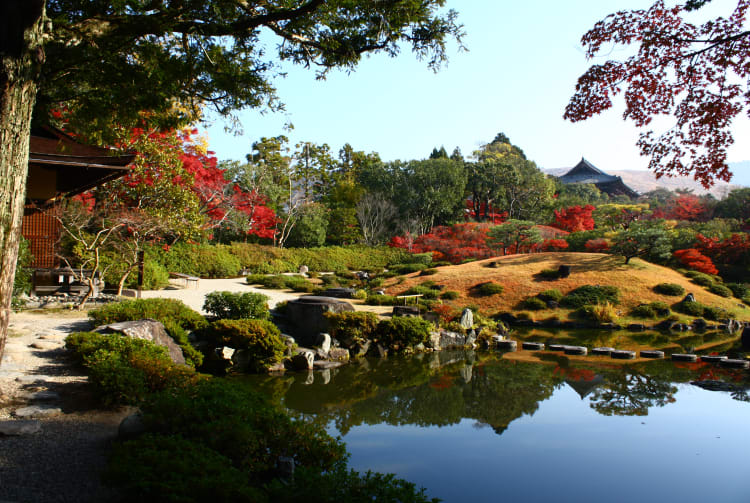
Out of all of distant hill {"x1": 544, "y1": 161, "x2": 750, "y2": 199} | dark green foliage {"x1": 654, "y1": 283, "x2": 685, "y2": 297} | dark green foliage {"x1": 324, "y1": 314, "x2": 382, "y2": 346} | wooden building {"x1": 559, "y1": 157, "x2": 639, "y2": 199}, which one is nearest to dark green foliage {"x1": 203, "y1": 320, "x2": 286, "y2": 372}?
dark green foliage {"x1": 324, "y1": 314, "x2": 382, "y2": 346}

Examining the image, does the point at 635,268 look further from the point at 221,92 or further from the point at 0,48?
the point at 0,48

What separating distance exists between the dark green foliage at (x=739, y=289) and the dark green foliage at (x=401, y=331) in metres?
14.5

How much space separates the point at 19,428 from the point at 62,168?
19.1 feet

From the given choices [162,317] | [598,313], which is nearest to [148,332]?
[162,317]

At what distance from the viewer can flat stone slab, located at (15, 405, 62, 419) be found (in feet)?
15.1

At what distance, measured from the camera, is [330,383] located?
8023 mm

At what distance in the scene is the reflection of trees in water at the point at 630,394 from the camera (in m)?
7.02

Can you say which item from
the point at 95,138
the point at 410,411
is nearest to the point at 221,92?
the point at 95,138

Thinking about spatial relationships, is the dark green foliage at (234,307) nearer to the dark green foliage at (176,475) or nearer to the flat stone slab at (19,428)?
the flat stone slab at (19,428)

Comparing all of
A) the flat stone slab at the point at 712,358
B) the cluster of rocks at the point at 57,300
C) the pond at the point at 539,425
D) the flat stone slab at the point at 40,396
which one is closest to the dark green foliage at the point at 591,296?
the flat stone slab at the point at 712,358

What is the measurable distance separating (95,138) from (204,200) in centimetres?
1512

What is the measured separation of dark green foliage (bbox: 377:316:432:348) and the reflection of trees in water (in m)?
3.81

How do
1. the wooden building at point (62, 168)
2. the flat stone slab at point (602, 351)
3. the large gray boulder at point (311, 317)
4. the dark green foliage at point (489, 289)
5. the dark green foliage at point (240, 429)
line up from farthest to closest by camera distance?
the dark green foliage at point (489, 289), the flat stone slab at point (602, 351), the large gray boulder at point (311, 317), the wooden building at point (62, 168), the dark green foliage at point (240, 429)

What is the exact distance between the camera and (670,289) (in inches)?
667
